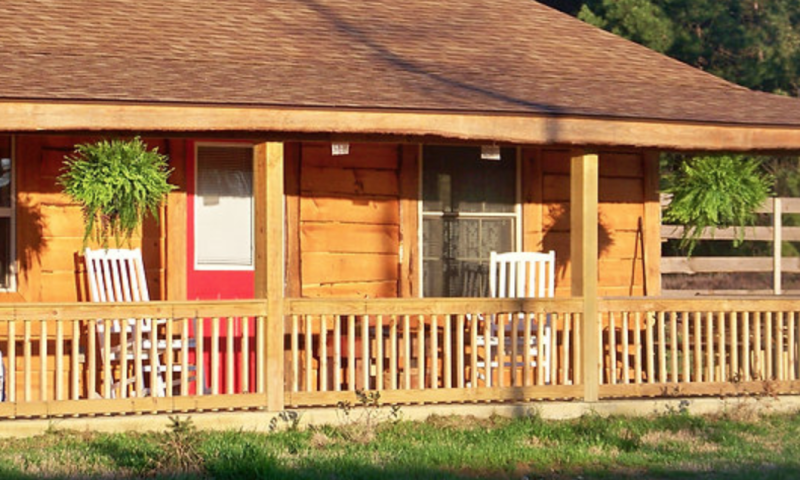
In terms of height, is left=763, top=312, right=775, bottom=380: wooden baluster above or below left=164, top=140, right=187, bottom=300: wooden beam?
below

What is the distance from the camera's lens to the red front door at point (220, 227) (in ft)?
43.6

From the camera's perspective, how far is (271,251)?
11.5 m

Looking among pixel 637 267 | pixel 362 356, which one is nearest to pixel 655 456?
pixel 362 356

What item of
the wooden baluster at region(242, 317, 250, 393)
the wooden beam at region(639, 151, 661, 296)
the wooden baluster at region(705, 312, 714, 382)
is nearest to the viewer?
the wooden baluster at region(242, 317, 250, 393)

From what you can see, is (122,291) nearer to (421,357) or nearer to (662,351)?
(421,357)

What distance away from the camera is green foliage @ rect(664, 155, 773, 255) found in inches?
523

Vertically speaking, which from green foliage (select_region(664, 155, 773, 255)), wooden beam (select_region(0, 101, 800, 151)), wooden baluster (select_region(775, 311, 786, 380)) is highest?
wooden beam (select_region(0, 101, 800, 151))

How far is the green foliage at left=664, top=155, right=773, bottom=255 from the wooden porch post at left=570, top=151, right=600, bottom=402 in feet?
4.77

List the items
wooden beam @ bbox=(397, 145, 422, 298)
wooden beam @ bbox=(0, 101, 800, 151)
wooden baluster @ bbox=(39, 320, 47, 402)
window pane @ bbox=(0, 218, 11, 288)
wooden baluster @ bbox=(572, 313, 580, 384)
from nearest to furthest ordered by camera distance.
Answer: wooden beam @ bbox=(0, 101, 800, 151) → wooden baluster @ bbox=(39, 320, 47, 402) → wooden baluster @ bbox=(572, 313, 580, 384) → window pane @ bbox=(0, 218, 11, 288) → wooden beam @ bbox=(397, 145, 422, 298)

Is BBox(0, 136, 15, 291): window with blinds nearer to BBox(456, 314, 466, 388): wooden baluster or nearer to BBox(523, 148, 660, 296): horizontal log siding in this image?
BBox(456, 314, 466, 388): wooden baluster

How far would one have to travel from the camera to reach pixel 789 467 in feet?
33.5

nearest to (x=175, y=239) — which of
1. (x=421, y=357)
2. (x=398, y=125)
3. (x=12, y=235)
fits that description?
(x=12, y=235)

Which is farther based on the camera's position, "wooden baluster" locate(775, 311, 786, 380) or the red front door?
the red front door

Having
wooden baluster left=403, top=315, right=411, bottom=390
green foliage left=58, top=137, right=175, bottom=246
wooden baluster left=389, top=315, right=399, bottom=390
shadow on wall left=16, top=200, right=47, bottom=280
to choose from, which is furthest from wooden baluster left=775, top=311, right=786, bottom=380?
shadow on wall left=16, top=200, right=47, bottom=280
